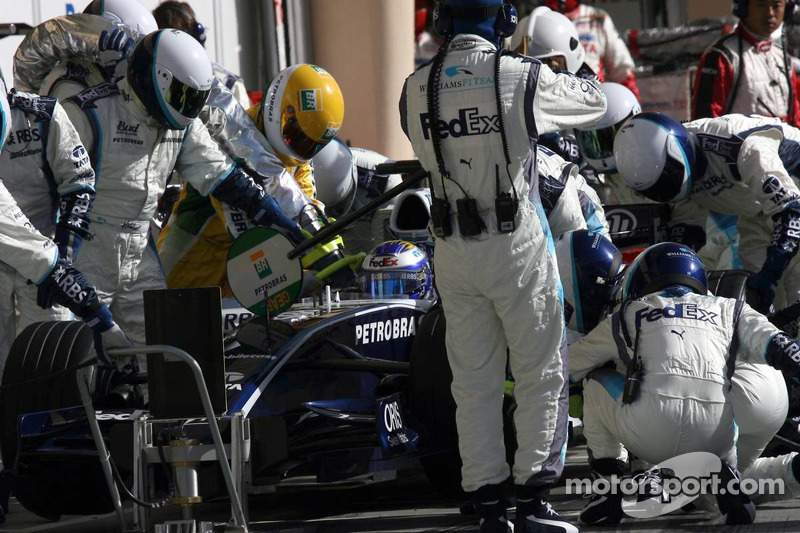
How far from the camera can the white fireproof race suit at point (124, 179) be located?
6.67 meters

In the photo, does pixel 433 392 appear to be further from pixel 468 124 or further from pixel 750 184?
pixel 750 184

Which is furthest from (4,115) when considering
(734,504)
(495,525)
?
(734,504)

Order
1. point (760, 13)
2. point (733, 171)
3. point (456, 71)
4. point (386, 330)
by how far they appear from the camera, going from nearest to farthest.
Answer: point (456, 71)
point (386, 330)
point (733, 171)
point (760, 13)

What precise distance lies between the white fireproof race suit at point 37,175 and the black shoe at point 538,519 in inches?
103

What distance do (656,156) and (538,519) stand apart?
271cm

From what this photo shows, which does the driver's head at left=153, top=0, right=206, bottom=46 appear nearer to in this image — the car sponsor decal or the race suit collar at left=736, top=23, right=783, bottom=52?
the car sponsor decal

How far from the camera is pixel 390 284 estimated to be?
250 inches

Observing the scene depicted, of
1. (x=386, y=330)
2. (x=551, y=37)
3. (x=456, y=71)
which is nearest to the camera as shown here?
(x=456, y=71)

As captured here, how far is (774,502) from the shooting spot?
5.39m

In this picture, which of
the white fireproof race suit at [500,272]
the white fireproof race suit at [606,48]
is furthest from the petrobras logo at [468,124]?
the white fireproof race suit at [606,48]

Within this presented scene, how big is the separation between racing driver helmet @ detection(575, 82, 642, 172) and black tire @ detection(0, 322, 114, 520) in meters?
3.30

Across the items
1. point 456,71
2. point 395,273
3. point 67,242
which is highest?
point 456,71

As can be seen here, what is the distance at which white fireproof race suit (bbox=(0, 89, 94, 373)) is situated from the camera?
6.20 m

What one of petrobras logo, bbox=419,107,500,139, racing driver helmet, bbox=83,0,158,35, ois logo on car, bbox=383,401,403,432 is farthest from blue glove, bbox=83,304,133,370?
racing driver helmet, bbox=83,0,158,35
